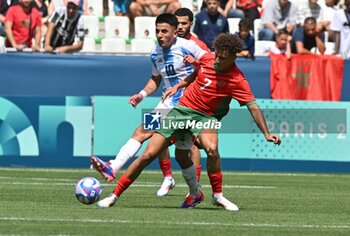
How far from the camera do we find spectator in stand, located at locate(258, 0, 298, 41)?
73.6 ft

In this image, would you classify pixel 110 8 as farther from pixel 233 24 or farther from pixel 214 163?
pixel 214 163

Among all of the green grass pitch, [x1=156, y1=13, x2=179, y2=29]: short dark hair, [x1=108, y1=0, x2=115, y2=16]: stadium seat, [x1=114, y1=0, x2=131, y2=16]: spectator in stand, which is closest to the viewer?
the green grass pitch

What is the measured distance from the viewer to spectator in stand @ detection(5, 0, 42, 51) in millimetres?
20844

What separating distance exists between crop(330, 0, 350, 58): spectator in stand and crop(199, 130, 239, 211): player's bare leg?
433 inches

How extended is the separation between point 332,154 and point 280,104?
147 centimetres

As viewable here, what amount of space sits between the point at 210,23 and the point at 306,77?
2337 millimetres

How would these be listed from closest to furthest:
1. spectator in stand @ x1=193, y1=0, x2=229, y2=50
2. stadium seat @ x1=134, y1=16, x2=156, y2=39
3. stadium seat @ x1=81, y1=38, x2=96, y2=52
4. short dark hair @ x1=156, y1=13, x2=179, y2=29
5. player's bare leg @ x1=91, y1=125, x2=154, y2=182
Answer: player's bare leg @ x1=91, y1=125, x2=154, y2=182
short dark hair @ x1=156, y1=13, x2=179, y2=29
spectator in stand @ x1=193, y1=0, x2=229, y2=50
stadium seat @ x1=81, y1=38, x2=96, y2=52
stadium seat @ x1=134, y1=16, x2=156, y2=39

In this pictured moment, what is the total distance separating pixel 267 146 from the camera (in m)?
19.9

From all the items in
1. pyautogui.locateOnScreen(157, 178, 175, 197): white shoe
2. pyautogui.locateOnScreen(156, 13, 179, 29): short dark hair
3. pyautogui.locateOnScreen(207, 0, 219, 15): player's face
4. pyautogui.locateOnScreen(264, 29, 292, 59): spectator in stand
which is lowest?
pyautogui.locateOnScreen(157, 178, 175, 197): white shoe

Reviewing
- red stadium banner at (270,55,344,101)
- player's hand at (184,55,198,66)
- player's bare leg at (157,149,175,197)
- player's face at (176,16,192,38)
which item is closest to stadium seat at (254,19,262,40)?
red stadium banner at (270,55,344,101)

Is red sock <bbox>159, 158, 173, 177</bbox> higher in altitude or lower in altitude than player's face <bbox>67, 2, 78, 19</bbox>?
lower

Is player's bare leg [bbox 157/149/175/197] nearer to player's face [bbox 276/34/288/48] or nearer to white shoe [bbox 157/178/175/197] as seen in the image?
white shoe [bbox 157/178/175/197]

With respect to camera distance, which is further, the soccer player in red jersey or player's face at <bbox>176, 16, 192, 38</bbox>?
player's face at <bbox>176, 16, 192, 38</bbox>

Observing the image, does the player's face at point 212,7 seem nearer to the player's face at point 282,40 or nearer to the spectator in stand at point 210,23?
the spectator in stand at point 210,23
